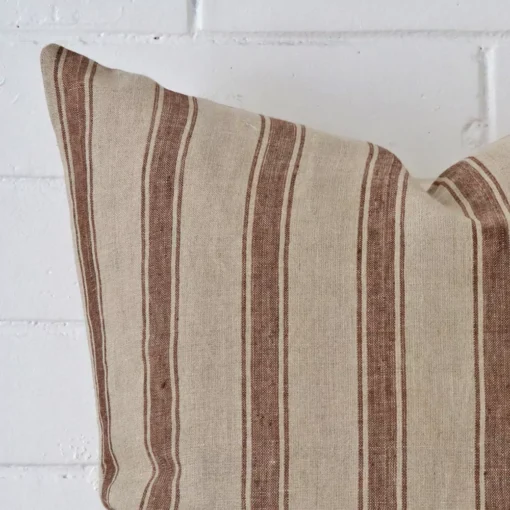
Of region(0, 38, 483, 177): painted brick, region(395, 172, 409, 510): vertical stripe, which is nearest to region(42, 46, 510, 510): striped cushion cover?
region(395, 172, 409, 510): vertical stripe

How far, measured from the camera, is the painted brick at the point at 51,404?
663mm

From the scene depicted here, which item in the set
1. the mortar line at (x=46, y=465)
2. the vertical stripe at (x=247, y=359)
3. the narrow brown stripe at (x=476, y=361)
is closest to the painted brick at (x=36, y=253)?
the mortar line at (x=46, y=465)

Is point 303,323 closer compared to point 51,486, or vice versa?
point 303,323

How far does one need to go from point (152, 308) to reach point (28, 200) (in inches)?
10.4

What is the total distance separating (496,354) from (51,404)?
44cm

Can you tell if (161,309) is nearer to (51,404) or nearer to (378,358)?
(378,358)

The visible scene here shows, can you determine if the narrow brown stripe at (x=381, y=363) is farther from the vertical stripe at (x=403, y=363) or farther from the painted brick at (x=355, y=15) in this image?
the painted brick at (x=355, y=15)

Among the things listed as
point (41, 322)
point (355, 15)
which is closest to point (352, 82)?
point (355, 15)

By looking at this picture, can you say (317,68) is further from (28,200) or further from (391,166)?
(28,200)

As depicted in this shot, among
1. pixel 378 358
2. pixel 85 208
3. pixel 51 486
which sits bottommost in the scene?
pixel 51 486

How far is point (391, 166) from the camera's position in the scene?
48 centimetres

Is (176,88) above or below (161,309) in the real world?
above

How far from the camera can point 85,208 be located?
51cm

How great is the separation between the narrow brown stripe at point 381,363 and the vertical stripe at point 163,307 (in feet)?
0.46
